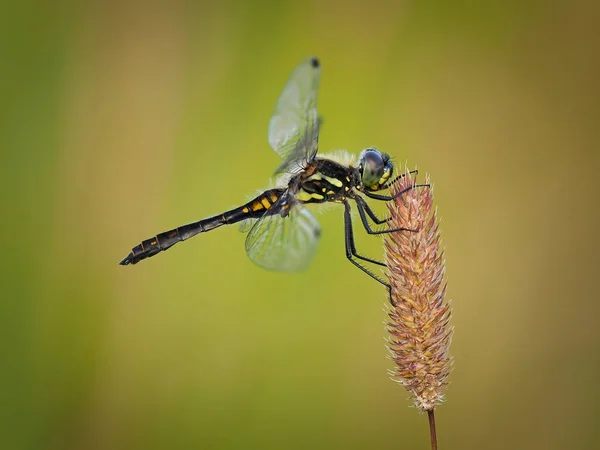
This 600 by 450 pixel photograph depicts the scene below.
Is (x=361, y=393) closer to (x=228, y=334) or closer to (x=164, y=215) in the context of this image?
(x=228, y=334)

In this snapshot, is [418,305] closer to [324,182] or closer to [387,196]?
[387,196]

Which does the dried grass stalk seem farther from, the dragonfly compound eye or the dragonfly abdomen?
the dragonfly abdomen

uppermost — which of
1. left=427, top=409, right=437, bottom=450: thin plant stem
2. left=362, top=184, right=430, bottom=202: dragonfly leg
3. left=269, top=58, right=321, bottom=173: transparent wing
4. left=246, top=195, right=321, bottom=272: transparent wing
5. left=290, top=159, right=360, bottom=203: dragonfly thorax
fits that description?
left=269, top=58, right=321, bottom=173: transparent wing

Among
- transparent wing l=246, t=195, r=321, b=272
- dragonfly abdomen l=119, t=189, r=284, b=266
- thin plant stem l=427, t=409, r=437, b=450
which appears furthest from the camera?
dragonfly abdomen l=119, t=189, r=284, b=266

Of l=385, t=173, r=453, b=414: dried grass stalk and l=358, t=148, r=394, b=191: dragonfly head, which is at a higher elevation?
l=358, t=148, r=394, b=191: dragonfly head

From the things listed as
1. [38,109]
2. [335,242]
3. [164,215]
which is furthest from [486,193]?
[38,109]

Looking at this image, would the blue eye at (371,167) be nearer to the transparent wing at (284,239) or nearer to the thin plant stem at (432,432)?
the transparent wing at (284,239)

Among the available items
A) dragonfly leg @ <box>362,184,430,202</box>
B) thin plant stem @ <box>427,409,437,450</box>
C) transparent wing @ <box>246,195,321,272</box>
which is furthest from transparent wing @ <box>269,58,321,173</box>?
thin plant stem @ <box>427,409,437,450</box>
